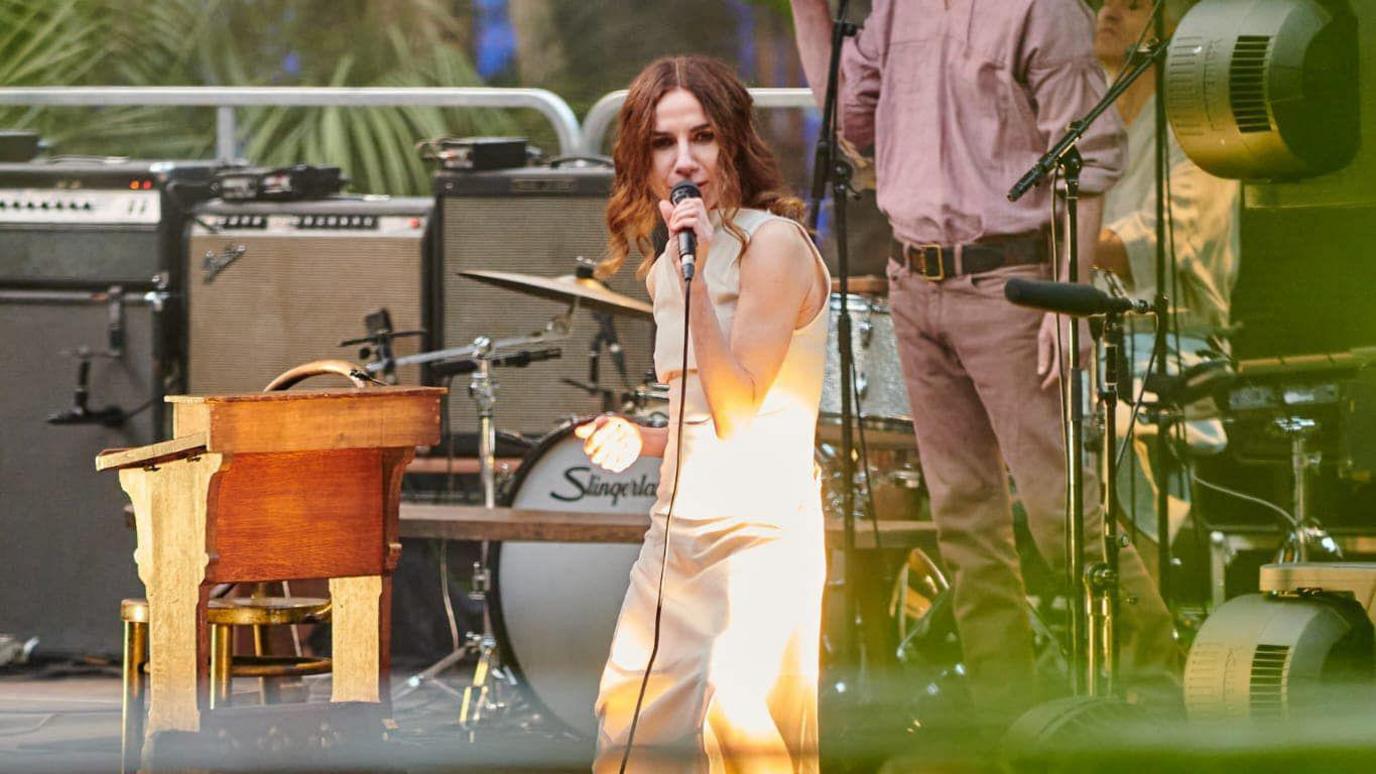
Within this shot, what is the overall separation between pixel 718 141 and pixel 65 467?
3.64 m

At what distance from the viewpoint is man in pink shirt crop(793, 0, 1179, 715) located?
445 centimetres

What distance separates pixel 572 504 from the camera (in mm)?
5301

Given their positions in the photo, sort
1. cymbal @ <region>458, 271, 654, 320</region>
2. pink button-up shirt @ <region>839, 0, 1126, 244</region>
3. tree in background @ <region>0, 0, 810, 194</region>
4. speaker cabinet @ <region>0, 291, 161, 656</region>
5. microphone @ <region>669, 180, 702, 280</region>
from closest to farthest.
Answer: microphone @ <region>669, 180, 702, 280</region> → pink button-up shirt @ <region>839, 0, 1126, 244</region> → cymbal @ <region>458, 271, 654, 320</region> → speaker cabinet @ <region>0, 291, 161, 656</region> → tree in background @ <region>0, 0, 810, 194</region>

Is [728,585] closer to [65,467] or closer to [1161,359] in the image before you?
[1161,359]

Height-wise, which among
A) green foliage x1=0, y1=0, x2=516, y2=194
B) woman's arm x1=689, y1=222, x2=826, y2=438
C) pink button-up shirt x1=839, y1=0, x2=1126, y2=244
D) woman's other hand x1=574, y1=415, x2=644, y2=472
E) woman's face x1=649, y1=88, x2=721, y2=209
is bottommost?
woman's other hand x1=574, y1=415, x2=644, y2=472

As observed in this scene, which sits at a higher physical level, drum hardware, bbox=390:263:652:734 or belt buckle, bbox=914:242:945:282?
belt buckle, bbox=914:242:945:282

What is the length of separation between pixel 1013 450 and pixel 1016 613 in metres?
0.39

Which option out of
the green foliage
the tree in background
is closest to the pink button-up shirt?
the tree in background

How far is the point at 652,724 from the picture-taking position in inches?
111

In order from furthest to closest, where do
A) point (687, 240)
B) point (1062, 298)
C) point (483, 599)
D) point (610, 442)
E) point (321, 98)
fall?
1. point (321, 98)
2. point (483, 599)
3. point (1062, 298)
4. point (610, 442)
5. point (687, 240)

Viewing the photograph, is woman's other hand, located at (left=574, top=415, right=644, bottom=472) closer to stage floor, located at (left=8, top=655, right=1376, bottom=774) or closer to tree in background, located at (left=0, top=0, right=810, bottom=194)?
stage floor, located at (left=8, top=655, right=1376, bottom=774)

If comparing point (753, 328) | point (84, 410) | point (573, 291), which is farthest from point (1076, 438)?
point (84, 410)

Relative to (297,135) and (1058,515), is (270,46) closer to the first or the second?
(297,135)

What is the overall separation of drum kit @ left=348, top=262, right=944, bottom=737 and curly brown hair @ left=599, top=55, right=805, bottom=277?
2.00 meters
